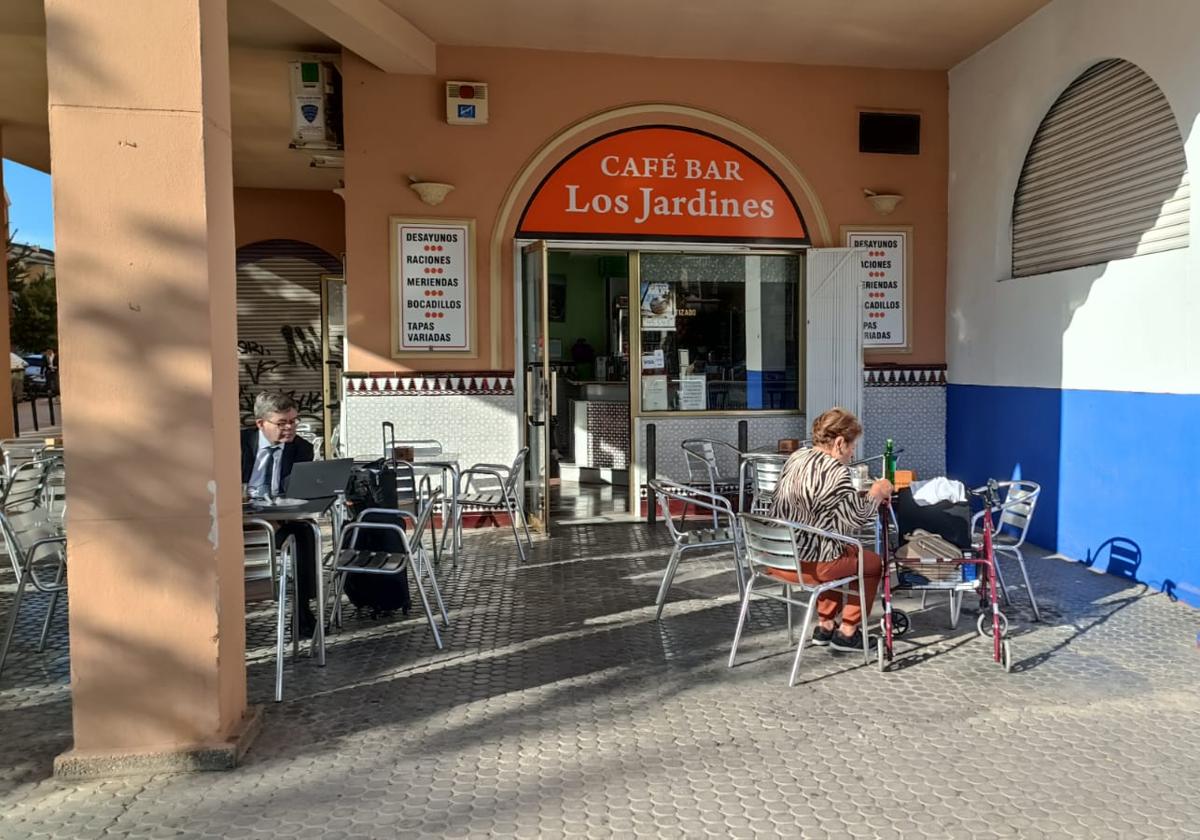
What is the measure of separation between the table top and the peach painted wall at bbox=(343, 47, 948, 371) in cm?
339

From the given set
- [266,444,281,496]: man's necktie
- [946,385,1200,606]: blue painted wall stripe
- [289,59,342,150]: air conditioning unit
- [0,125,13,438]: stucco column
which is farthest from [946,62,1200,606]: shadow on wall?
[0,125,13,438]: stucco column

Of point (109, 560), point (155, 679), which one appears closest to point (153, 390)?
point (109, 560)

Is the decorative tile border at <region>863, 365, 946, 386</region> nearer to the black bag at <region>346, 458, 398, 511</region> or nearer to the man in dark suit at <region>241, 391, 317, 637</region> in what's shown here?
the black bag at <region>346, 458, 398, 511</region>

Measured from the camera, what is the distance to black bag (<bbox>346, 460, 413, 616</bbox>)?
5.31 meters

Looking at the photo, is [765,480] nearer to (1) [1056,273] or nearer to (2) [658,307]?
(2) [658,307]

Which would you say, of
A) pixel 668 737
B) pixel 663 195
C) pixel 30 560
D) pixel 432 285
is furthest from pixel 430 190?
pixel 668 737

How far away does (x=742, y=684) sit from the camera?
4.34m

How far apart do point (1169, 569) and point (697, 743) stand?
12.0 ft

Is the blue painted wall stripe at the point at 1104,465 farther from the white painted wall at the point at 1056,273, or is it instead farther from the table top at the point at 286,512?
the table top at the point at 286,512

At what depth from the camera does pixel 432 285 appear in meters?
7.86

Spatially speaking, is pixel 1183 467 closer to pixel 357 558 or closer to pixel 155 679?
pixel 357 558

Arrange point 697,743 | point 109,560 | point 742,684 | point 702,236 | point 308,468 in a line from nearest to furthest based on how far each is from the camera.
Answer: point 109,560, point 697,743, point 742,684, point 308,468, point 702,236

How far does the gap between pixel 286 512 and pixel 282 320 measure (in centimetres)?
938

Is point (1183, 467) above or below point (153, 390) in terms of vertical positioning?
below
